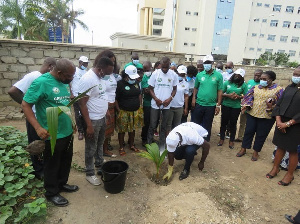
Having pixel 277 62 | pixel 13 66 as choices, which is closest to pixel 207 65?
pixel 13 66

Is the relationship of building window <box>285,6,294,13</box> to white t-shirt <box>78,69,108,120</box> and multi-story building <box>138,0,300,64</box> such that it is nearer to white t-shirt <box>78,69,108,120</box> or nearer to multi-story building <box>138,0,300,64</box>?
multi-story building <box>138,0,300,64</box>

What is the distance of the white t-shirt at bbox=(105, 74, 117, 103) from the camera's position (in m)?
3.41

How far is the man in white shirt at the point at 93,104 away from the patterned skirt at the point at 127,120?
855 millimetres

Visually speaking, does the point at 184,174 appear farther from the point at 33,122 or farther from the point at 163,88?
the point at 33,122

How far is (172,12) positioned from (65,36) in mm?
22884

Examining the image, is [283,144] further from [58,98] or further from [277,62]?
[277,62]

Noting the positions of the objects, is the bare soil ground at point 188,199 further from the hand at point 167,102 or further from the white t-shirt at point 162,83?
the white t-shirt at point 162,83

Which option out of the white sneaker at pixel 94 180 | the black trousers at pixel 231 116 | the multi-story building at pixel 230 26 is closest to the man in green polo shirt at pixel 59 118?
the white sneaker at pixel 94 180

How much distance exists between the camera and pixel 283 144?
3180mm

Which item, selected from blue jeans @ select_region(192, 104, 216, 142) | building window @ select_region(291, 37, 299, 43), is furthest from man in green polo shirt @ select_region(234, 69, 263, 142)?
building window @ select_region(291, 37, 299, 43)

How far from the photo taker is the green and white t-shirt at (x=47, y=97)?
6.86 feet

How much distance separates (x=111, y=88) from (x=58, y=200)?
6.17 feet

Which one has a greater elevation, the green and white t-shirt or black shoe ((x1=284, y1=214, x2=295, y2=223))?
the green and white t-shirt

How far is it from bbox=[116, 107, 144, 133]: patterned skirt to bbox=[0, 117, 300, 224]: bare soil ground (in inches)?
23.1
